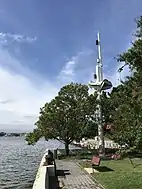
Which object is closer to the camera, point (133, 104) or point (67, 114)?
point (133, 104)

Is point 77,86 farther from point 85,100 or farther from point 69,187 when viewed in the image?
point 69,187

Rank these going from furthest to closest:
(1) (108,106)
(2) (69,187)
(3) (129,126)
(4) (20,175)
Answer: (1) (108,106), (4) (20,175), (2) (69,187), (3) (129,126)

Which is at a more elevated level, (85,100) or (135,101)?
(85,100)

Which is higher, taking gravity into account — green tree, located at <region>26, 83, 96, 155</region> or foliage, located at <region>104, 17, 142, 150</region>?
green tree, located at <region>26, 83, 96, 155</region>

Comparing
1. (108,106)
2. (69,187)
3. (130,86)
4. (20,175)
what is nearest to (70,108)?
(108,106)

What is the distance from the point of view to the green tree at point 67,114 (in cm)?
4094

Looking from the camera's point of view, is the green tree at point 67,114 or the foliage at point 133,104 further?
the green tree at point 67,114

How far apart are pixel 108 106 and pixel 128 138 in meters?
33.2

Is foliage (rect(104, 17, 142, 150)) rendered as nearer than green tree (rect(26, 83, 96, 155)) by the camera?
Yes

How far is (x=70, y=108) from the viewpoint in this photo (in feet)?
136

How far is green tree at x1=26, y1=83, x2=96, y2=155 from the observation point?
40938mm

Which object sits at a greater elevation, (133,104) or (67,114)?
(67,114)

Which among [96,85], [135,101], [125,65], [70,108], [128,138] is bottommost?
[128,138]

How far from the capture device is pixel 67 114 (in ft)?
136
